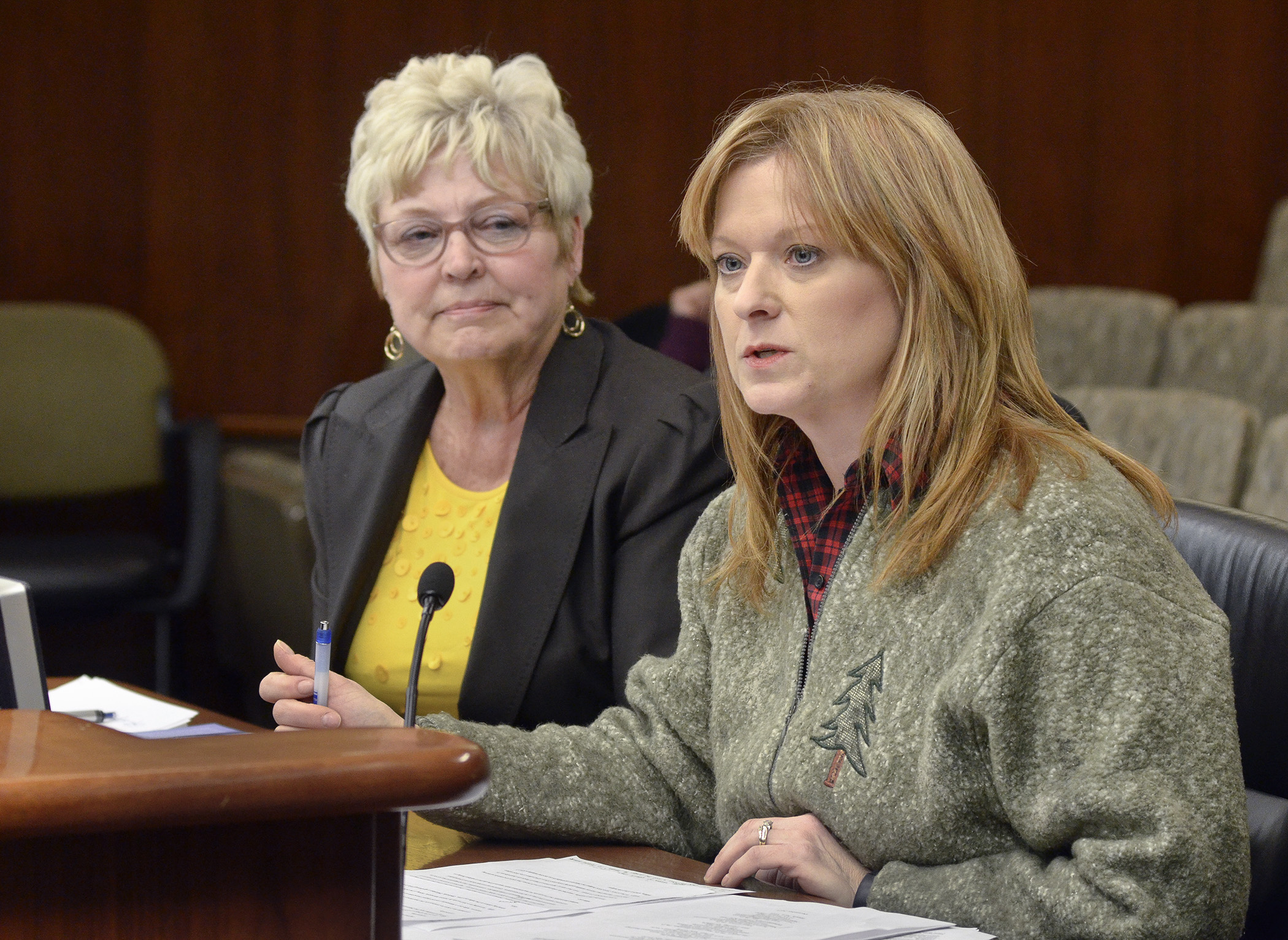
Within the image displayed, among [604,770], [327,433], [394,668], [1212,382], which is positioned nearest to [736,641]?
[604,770]

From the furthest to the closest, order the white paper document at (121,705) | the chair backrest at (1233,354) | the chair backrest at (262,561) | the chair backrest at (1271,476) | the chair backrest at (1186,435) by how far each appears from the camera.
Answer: the chair backrest at (1233,354), the chair backrest at (262,561), the chair backrest at (1186,435), the chair backrest at (1271,476), the white paper document at (121,705)

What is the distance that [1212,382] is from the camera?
3.77 metres

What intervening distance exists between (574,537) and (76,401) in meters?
2.57

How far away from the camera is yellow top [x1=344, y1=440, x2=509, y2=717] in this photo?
66.7 inches

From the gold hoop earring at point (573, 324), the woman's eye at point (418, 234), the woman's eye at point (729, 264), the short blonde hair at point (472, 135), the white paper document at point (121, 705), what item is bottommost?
the white paper document at point (121, 705)

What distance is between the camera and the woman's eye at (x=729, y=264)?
1131 mm

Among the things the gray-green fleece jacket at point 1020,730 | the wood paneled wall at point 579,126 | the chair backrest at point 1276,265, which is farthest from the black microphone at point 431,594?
the chair backrest at point 1276,265

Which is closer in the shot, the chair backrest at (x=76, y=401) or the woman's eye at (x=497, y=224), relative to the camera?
the woman's eye at (x=497, y=224)

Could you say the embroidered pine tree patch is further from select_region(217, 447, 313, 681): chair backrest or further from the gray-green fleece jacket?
select_region(217, 447, 313, 681): chair backrest

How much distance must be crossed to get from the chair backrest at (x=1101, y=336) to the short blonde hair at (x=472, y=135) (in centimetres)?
244

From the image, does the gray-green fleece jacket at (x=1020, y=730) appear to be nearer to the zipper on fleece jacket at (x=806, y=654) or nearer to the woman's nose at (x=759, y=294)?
the zipper on fleece jacket at (x=806, y=654)

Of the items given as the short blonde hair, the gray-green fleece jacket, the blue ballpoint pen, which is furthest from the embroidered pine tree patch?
the short blonde hair

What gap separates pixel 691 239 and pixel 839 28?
3.95 metres

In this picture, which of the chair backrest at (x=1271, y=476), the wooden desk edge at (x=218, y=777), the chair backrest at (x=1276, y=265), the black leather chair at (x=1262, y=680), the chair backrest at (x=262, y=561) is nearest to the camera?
the wooden desk edge at (x=218, y=777)
